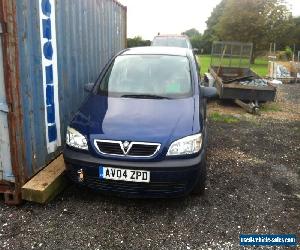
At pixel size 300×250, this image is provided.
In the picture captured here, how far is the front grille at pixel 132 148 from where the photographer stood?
361 centimetres

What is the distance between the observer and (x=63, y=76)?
496 centimetres

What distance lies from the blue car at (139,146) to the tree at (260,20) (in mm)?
30440

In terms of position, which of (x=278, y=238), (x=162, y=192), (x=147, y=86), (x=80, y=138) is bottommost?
(x=278, y=238)

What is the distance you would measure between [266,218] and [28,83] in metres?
3.22

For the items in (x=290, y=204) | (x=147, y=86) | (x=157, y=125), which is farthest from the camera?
(x=147, y=86)

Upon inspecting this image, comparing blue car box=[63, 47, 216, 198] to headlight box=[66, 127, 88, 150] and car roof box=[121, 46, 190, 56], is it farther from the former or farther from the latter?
car roof box=[121, 46, 190, 56]

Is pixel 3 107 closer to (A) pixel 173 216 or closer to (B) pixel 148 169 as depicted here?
(B) pixel 148 169

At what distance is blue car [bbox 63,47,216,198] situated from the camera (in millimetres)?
3598

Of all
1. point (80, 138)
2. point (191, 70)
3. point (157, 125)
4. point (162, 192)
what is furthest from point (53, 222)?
point (191, 70)

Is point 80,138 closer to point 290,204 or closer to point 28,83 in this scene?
point 28,83

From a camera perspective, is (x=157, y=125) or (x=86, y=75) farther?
(x=86, y=75)

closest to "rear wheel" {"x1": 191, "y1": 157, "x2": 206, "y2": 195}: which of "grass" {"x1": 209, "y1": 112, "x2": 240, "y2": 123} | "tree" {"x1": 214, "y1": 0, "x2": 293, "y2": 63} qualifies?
"grass" {"x1": 209, "y1": 112, "x2": 240, "y2": 123}

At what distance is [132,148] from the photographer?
11.9 feet

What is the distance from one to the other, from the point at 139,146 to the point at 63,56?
215cm
